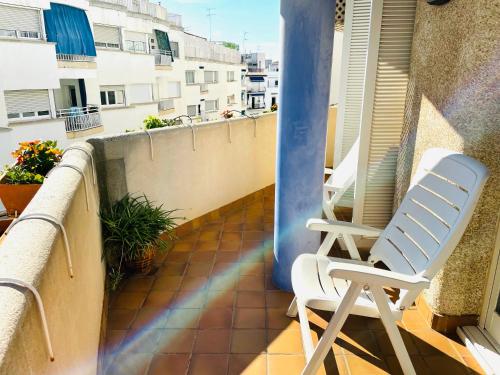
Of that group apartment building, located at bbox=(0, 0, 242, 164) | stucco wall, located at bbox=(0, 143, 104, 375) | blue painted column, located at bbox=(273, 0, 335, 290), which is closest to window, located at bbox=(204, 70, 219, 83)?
apartment building, located at bbox=(0, 0, 242, 164)

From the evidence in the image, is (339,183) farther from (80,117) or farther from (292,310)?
(80,117)

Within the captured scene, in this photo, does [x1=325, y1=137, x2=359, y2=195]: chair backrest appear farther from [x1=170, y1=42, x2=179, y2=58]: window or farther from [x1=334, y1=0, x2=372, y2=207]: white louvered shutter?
[x1=170, y1=42, x2=179, y2=58]: window

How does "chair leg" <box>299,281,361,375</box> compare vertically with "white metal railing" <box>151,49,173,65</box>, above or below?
below

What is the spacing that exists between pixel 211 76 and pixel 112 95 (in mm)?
14062

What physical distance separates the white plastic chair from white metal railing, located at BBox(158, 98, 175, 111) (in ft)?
78.0

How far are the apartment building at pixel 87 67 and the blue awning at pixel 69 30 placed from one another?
38 mm

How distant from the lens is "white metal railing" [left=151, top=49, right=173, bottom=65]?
2327cm

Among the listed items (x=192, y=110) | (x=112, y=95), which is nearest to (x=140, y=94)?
(x=112, y=95)

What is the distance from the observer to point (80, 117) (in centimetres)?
1672

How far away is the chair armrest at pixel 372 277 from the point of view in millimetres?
1551

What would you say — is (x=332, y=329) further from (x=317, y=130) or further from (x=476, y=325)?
(x=317, y=130)

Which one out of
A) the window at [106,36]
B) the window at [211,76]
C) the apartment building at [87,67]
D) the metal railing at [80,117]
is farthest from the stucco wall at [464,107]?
the window at [211,76]

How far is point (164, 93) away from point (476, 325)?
81.2 ft

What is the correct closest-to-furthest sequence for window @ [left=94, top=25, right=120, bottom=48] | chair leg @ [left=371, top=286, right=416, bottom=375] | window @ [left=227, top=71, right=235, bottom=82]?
chair leg @ [left=371, top=286, right=416, bottom=375]
window @ [left=94, top=25, right=120, bottom=48]
window @ [left=227, top=71, right=235, bottom=82]
